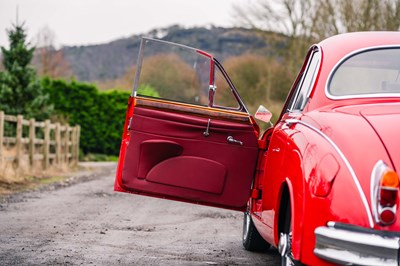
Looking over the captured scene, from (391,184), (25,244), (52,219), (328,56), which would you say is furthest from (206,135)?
(52,219)

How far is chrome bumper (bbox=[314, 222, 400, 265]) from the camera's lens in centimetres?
420

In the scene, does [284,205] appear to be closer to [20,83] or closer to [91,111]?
[20,83]

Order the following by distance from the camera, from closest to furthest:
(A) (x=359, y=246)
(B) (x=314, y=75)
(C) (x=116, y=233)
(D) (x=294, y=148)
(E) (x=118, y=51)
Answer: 1. (A) (x=359, y=246)
2. (D) (x=294, y=148)
3. (B) (x=314, y=75)
4. (C) (x=116, y=233)
5. (E) (x=118, y=51)

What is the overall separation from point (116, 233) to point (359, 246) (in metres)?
5.24

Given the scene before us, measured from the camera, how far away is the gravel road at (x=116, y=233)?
7352 mm

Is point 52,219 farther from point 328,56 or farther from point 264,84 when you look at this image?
point 264,84

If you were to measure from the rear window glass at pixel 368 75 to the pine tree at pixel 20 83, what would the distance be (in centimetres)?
2230

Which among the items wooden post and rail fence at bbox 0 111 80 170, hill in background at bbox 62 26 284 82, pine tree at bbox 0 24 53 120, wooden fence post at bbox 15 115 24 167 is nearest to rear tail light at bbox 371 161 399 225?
wooden post and rail fence at bbox 0 111 80 170

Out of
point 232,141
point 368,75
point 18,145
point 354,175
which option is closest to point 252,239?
point 232,141

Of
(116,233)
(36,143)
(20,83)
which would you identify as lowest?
(36,143)

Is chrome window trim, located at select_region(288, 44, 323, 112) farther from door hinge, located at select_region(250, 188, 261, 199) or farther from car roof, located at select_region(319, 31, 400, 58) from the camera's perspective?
door hinge, located at select_region(250, 188, 261, 199)

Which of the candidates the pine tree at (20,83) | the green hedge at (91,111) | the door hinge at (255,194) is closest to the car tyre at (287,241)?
the door hinge at (255,194)

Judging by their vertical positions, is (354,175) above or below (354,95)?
below

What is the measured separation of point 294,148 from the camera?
208 inches
